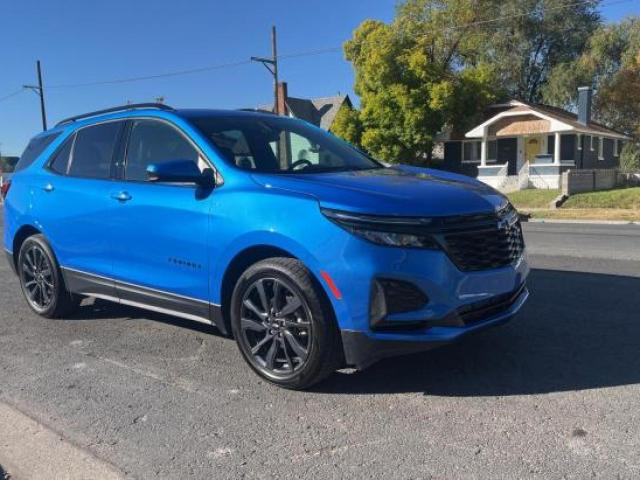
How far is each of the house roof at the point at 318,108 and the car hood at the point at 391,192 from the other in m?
47.5

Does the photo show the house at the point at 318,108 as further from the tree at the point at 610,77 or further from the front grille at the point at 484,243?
the front grille at the point at 484,243

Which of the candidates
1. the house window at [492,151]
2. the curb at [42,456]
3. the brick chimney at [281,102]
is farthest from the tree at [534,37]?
the curb at [42,456]

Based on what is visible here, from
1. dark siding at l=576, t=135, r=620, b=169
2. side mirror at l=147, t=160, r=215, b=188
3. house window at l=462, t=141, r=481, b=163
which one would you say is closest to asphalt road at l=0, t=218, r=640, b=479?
side mirror at l=147, t=160, r=215, b=188

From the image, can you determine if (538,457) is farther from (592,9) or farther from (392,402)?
(592,9)

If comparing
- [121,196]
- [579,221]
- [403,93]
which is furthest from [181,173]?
[403,93]

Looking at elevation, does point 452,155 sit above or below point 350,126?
below

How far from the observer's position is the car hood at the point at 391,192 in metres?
3.58

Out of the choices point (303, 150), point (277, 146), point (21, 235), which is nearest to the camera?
point (277, 146)

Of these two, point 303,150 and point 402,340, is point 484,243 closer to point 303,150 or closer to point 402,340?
point 402,340

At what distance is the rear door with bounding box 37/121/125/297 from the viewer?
5.09m

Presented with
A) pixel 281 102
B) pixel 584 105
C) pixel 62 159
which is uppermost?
pixel 281 102

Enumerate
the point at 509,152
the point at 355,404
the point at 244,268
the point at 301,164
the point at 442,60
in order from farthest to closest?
the point at 442,60 → the point at 509,152 → the point at 301,164 → the point at 244,268 → the point at 355,404

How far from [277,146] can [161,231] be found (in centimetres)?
111

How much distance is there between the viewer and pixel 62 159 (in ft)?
19.1
